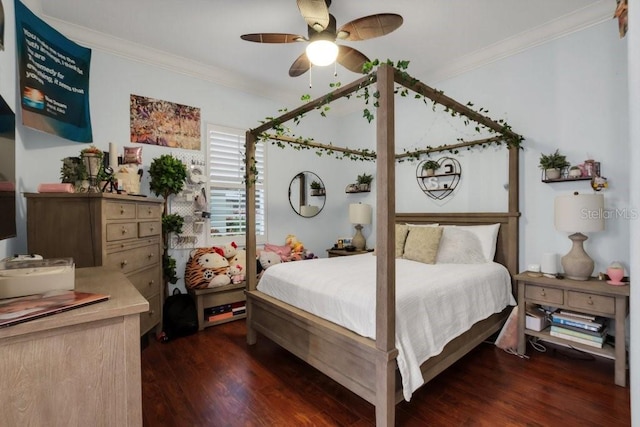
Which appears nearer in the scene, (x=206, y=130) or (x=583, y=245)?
(x=583, y=245)

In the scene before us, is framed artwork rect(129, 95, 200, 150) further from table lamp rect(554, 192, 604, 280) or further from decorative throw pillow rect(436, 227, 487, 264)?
table lamp rect(554, 192, 604, 280)

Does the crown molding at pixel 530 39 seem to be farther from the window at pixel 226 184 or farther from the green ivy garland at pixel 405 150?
the window at pixel 226 184

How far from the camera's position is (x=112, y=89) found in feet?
9.66

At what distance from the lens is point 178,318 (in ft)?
9.31

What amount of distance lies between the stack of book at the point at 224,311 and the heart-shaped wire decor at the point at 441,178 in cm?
256

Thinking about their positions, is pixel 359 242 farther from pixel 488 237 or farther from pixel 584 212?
pixel 584 212

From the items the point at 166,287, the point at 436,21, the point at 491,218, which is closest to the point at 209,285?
the point at 166,287

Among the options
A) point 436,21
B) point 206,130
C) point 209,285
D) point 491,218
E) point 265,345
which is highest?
point 436,21

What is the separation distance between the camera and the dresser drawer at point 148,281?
2.47 metres

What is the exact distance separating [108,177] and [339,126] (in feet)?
11.2

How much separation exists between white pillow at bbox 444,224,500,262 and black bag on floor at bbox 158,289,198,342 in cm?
287

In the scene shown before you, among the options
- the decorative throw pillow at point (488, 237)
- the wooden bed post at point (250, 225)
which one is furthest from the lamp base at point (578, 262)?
the wooden bed post at point (250, 225)

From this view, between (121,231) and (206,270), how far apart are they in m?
0.98

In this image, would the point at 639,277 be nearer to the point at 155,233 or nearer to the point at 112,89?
the point at 155,233
